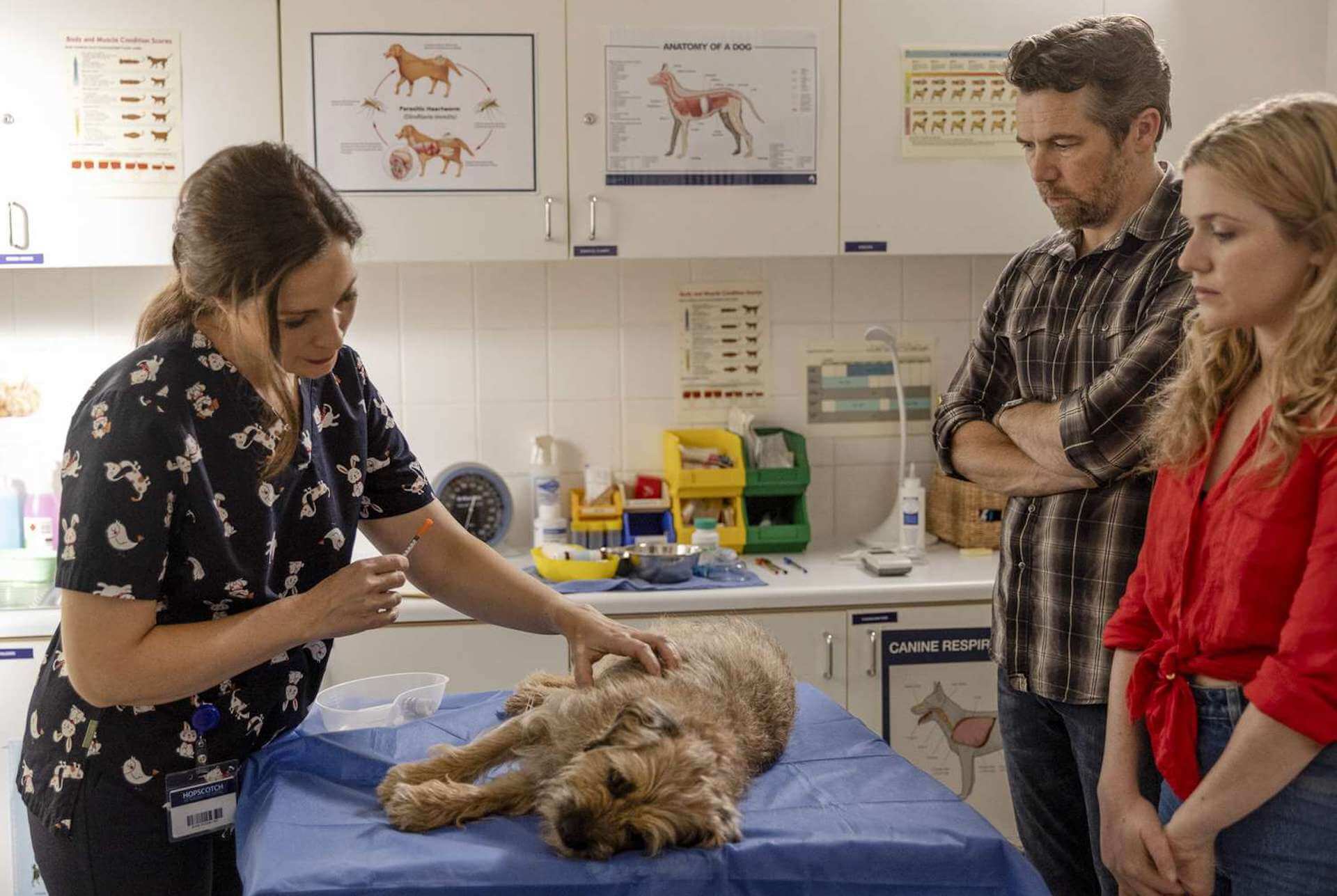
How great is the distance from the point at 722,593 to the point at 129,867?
174cm

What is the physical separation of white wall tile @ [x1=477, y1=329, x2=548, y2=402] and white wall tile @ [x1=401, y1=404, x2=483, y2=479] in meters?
0.08

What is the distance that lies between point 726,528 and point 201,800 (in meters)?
2.03

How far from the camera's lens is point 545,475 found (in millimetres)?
3656

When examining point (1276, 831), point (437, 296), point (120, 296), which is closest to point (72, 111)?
point (120, 296)

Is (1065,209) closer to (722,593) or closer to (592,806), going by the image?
(592,806)

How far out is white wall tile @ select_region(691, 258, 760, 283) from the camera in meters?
3.75

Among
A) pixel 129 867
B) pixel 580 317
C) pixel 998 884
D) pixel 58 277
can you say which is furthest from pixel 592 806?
pixel 58 277

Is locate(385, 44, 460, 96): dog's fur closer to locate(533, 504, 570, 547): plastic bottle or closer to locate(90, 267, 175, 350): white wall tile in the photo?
locate(90, 267, 175, 350): white wall tile

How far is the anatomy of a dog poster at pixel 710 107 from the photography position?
3254mm

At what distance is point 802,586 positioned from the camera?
10.7ft

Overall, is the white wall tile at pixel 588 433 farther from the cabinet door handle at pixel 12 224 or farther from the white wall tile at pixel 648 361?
the cabinet door handle at pixel 12 224

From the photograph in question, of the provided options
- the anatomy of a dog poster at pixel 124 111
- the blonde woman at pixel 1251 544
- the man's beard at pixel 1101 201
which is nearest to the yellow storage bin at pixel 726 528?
the anatomy of a dog poster at pixel 124 111

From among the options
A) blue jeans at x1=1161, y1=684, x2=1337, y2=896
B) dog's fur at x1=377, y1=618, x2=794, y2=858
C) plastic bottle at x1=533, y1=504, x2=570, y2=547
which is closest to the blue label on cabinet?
plastic bottle at x1=533, y1=504, x2=570, y2=547

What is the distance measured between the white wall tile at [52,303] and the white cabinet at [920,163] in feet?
6.89
